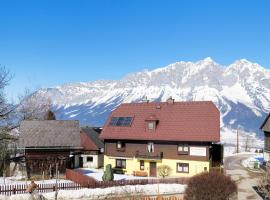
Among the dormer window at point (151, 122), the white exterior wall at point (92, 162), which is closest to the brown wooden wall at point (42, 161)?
the dormer window at point (151, 122)

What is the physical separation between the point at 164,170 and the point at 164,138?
4.22m

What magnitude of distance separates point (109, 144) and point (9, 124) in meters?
Answer: 18.9

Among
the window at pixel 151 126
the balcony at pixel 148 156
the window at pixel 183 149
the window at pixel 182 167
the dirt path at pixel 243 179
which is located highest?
the window at pixel 151 126

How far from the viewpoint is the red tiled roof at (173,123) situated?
52.8 m

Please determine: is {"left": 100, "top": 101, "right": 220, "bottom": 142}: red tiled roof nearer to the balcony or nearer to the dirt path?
the balcony

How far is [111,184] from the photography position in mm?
41125

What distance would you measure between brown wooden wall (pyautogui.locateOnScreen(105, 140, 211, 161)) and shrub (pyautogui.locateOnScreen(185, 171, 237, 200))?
813 inches

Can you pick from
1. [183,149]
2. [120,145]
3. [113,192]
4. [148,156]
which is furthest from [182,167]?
[113,192]

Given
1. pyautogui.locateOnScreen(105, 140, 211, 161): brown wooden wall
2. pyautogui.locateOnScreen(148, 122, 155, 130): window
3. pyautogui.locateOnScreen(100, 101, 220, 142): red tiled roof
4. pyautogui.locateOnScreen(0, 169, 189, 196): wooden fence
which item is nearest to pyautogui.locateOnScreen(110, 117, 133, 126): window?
pyautogui.locateOnScreen(100, 101, 220, 142): red tiled roof

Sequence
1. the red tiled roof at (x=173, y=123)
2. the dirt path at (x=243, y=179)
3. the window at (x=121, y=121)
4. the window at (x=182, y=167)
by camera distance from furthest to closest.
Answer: the window at (x=121, y=121) < the red tiled roof at (x=173, y=123) < the window at (x=182, y=167) < the dirt path at (x=243, y=179)

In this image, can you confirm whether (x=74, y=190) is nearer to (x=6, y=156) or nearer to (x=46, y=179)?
(x=46, y=179)

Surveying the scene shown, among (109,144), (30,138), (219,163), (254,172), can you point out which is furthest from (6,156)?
(254,172)

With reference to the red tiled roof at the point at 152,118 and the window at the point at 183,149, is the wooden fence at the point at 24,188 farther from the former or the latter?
the red tiled roof at the point at 152,118

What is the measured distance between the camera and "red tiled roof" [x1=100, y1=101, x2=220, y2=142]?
2079 inches
